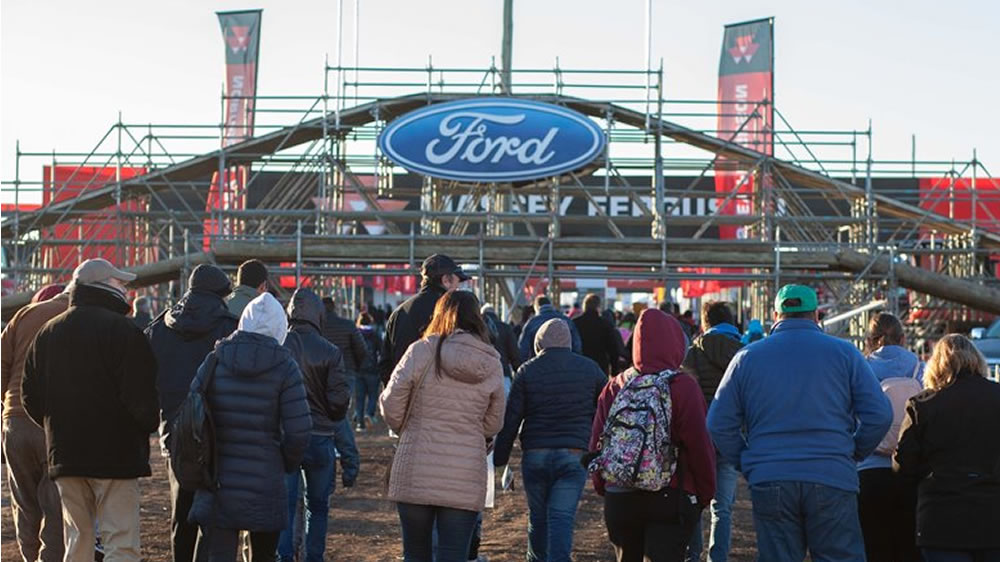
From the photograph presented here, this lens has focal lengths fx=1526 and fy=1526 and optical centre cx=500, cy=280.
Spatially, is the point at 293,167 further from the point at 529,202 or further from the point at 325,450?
the point at 325,450

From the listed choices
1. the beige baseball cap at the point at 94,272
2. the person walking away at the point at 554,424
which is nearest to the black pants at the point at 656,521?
the person walking away at the point at 554,424

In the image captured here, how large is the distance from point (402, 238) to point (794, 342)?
1885 centimetres

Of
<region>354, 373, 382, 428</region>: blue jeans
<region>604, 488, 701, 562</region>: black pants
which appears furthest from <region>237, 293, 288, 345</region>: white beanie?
<region>354, 373, 382, 428</region>: blue jeans

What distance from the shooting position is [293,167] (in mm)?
28172

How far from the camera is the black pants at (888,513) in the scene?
8500 millimetres

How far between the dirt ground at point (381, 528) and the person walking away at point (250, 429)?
3401mm

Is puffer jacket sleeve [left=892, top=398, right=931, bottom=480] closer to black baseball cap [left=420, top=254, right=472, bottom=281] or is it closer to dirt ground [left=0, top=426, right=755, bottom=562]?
black baseball cap [left=420, top=254, right=472, bottom=281]

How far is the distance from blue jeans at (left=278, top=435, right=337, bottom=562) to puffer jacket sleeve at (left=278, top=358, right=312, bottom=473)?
2.34 metres

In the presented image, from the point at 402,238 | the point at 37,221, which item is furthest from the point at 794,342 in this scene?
the point at 37,221

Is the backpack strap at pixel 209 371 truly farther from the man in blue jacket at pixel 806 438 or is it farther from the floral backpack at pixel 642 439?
the man in blue jacket at pixel 806 438

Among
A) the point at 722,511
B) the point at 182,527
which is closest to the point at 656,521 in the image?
the point at 722,511

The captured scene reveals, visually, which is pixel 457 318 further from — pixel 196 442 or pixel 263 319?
pixel 196 442

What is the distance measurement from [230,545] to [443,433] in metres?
1.22

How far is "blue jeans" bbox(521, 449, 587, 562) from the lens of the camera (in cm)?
→ 924
